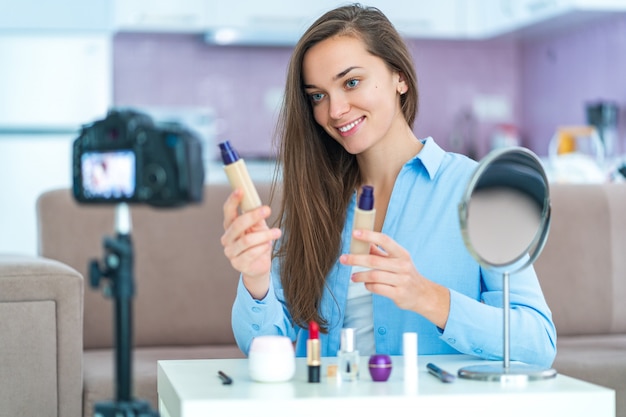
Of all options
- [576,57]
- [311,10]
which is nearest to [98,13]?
[311,10]

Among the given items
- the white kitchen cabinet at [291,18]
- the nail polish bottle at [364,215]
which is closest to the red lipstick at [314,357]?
the nail polish bottle at [364,215]

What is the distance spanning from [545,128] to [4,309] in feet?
12.7

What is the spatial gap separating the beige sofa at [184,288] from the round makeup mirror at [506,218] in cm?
106

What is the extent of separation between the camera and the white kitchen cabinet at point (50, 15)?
4.58 m

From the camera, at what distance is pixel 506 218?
4.52ft

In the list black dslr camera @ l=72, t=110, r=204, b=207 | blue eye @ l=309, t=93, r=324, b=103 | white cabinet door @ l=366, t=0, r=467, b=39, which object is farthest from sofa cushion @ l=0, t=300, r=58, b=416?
white cabinet door @ l=366, t=0, r=467, b=39

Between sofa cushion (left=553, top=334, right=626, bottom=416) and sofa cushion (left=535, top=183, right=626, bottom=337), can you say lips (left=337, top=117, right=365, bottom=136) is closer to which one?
sofa cushion (left=553, top=334, right=626, bottom=416)

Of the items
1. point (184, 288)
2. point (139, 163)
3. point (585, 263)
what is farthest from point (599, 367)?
point (139, 163)

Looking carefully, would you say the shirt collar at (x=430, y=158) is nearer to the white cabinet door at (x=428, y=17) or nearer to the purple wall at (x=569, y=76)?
the purple wall at (x=569, y=76)

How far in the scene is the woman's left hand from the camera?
1357mm

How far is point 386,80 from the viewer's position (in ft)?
6.34

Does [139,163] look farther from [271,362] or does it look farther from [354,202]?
[354,202]

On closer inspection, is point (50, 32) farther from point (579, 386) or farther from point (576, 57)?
point (579, 386)

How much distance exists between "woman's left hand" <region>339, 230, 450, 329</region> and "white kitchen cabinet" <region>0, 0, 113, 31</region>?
11.5 ft
